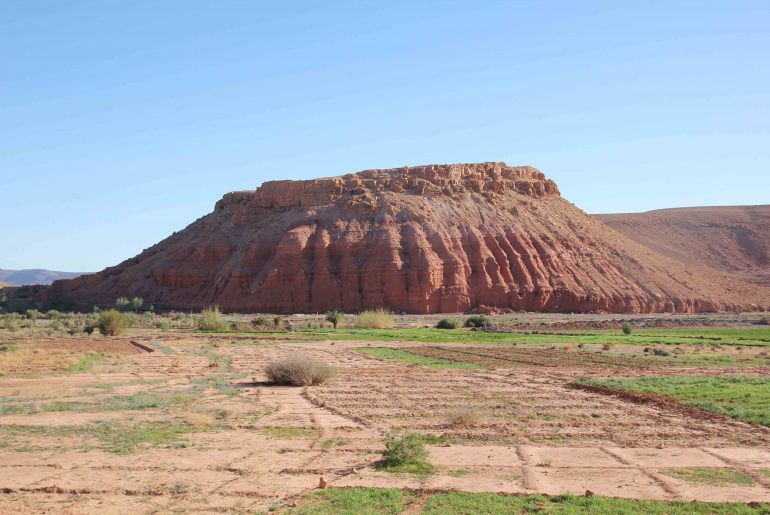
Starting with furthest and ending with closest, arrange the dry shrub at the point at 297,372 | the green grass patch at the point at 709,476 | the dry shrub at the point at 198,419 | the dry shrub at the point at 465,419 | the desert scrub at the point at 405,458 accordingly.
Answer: the dry shrub at the point at 297,372 < the dry shrub at the point at 465,419 < the dry shrub at the point at 198,419 < the desert scrub at the point at 405,458 < the green grass patch at the point at 709,476

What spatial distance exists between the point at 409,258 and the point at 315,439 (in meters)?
67.1

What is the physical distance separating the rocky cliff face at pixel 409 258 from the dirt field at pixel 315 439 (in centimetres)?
5393

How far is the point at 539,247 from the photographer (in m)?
86.3

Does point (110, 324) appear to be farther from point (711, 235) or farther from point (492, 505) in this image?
point (711, 235)

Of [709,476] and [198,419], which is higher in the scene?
[198,419]

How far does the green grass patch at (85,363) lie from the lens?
26.0 meters

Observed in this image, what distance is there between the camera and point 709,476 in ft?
38.5

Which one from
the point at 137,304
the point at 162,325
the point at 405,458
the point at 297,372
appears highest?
the point at 137,304

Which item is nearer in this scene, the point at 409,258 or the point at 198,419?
the point at 198,419

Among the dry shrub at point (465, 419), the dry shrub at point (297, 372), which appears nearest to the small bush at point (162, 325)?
the dry shrub at point (297, 372)

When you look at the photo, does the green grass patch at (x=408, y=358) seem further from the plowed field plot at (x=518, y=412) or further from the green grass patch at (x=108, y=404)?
the green grass patch at (x=108, y=404)

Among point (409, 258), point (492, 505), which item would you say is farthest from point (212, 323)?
point (492, 505)

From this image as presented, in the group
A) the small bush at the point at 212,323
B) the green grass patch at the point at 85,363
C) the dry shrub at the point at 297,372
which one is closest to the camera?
the dry shrub at the point at 297,372

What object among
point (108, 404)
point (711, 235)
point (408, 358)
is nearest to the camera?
point (108, 404)
